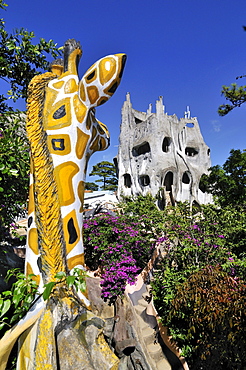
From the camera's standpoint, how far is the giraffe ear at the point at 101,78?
6.63 feet

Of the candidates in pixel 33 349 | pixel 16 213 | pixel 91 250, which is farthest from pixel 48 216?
pixel 91 250

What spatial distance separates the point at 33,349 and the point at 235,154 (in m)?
14.5

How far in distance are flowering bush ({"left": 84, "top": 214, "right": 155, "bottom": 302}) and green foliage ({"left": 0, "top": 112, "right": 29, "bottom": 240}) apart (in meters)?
2.07

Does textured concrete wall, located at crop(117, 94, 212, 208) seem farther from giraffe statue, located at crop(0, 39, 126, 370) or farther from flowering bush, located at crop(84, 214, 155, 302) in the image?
giraffe statue, located at crop(0, 39, 126, 370)

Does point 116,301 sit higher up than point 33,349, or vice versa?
→ point 33,349

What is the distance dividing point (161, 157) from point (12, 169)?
54.3 ft

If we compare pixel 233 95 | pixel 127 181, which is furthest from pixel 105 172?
pixel 233 95

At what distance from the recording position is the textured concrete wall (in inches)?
712

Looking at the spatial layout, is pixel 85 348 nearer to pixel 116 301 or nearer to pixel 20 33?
pixel 116 301

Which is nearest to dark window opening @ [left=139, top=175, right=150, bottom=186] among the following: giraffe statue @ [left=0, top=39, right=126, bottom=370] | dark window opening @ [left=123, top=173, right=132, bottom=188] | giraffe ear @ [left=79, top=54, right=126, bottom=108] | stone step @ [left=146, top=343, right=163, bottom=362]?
dark window opening @ [left=123, top=173, right=132, bottom=188]

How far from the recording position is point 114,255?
4.78 metres

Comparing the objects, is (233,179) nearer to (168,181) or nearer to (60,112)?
(168,181)

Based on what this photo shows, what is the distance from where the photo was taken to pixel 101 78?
6.64 ft

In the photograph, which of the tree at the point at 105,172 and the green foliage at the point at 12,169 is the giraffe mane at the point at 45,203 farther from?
the tree at the point at 105,172
